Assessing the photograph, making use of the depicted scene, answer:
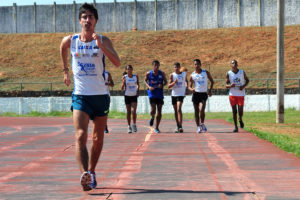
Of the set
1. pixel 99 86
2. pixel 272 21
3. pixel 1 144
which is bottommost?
pixel 1 144

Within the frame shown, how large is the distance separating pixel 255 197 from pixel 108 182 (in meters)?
2.06

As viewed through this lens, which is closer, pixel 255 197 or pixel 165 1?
pixel 255 197

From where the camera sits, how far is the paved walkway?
24.1 feet

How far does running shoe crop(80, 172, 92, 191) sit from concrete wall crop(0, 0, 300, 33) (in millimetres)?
54733

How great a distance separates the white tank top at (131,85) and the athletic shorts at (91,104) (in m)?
9.92

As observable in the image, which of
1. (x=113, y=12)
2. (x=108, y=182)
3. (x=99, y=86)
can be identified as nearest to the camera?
(x=99, y=86)

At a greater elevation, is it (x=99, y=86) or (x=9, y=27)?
(x=9, y=27)

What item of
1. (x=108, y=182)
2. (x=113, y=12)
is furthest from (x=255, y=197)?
(x=113, y=12)

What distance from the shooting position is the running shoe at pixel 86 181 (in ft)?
23.5

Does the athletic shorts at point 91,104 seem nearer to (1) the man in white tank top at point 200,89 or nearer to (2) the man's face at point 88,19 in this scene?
(2) the man's face at point 88,19

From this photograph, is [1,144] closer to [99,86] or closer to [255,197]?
[99,86]

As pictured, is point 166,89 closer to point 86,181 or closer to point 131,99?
point 131,99

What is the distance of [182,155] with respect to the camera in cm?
1148

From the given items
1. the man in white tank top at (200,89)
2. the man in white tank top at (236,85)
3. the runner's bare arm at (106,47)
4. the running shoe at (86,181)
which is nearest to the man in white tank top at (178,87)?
the man in white tank top at (200,89)
